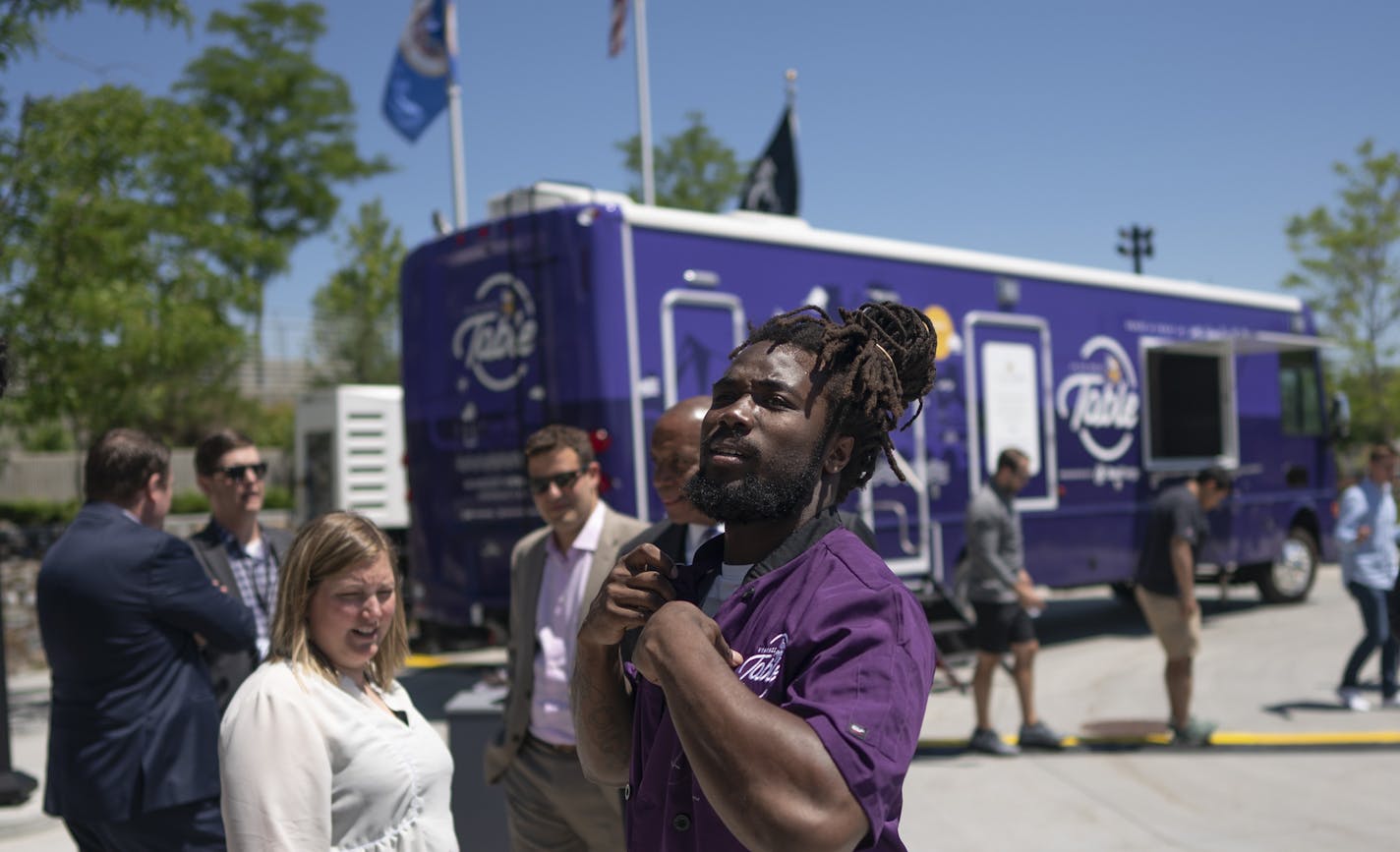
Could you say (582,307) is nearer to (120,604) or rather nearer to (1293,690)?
(120,604)

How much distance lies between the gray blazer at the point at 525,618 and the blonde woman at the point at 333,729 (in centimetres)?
113

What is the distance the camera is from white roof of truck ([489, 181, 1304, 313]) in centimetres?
853

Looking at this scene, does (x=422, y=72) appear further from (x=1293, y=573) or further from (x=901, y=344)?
(x=901, y=344)

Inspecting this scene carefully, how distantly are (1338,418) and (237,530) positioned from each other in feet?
41.8

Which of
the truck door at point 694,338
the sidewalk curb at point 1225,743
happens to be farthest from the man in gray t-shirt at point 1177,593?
the truck door at point 694,338

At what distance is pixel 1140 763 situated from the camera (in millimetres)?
7438

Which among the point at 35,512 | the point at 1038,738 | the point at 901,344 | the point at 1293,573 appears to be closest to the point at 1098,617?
the point at 1293,573

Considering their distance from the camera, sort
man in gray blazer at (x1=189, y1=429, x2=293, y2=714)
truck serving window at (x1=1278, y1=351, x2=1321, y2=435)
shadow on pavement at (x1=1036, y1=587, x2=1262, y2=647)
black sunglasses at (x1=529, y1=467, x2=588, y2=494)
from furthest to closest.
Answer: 1. truck serving window at (x1=1278, y1=351, x2=1321, y2=435)
2. shadow on pavement at (x1=1036, y1=587, x2=1262, y2=647)
3. man in gray blazer at (x1=189, y1=429, x2=293, y2=714)
4. black sunglasses at (x1=529, y1=467, x2=588, y2=494)

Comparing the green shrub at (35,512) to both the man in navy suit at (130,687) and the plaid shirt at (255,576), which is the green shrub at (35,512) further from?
the man in navy suit at (130,687)

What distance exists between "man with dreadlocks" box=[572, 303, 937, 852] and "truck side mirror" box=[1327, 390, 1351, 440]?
44.3 ft

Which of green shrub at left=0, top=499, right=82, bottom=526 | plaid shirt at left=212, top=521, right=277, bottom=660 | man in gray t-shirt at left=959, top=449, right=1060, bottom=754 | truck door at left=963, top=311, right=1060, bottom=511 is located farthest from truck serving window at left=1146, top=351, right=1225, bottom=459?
green shrub at left=0, top=499, right=82, bottom=526

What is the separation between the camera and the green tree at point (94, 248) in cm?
893

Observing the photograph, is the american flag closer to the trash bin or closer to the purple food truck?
the purple food truck

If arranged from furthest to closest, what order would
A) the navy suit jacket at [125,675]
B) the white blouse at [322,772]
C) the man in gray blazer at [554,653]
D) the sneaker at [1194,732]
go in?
the sneaker at [1194,732]
the man in gray blazer at [554,653]
the navy suit jacket at [125,675]
the white blouse at [322,772]
